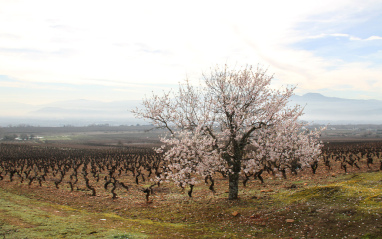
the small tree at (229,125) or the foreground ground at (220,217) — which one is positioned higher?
the small tree at (229,125)

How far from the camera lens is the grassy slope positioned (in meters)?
12.0

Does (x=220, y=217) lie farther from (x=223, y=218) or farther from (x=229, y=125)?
(x=229, y=125)

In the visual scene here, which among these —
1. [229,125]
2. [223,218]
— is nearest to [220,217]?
[223,218]

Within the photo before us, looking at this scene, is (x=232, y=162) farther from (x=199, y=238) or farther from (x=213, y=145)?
(x=199, y=238)

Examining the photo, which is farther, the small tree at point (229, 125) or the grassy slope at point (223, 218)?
the small tree at point (229, 125)

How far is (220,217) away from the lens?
1584cm

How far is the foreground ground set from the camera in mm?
12055

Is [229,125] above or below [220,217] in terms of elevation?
above

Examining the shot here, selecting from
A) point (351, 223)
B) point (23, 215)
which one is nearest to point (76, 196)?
point (23, 215)

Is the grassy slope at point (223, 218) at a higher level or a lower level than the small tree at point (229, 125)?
lower

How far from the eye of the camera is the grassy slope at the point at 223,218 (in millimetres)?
12047

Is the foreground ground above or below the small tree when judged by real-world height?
below

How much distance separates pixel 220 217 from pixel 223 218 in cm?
26

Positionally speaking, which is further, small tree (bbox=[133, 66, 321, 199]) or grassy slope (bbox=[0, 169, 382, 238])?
small tree (bbox=[133, 66, 321, 199])
